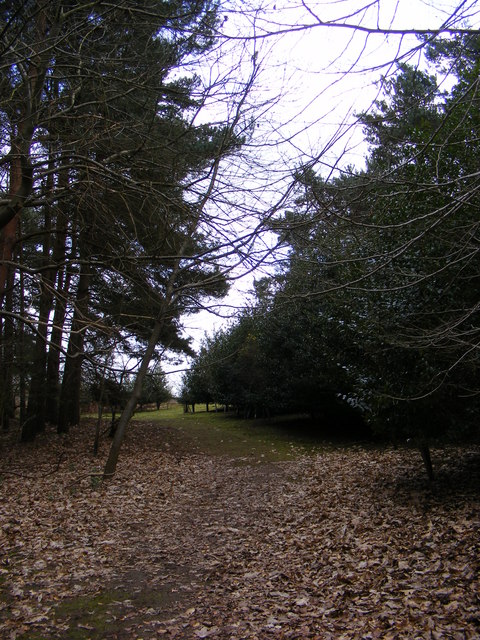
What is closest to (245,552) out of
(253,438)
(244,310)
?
(244,310)

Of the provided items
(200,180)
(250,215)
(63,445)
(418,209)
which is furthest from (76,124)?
(63,445)

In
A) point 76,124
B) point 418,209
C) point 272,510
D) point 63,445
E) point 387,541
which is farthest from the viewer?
point 63,445

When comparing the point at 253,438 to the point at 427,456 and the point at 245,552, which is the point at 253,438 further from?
the point at 245,552

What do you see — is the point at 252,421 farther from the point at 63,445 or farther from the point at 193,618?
the point at 193,618

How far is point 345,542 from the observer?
Answer: 18.4 ft

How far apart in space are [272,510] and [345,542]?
6.51ft

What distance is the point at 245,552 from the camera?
221 inches

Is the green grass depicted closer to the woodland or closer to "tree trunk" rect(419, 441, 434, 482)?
the woodland

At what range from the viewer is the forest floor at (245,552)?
3836 mm

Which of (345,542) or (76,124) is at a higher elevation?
(76,124)

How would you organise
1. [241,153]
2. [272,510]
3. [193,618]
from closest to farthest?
[193,618] < [241,153] < [272,510]

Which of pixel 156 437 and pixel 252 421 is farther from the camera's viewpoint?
pixel 252 421

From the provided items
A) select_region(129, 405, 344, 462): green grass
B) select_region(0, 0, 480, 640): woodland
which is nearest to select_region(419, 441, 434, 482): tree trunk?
select_region(0, 0, 480, 640): woodland

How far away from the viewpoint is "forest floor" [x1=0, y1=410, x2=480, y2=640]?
3836 millimetres
